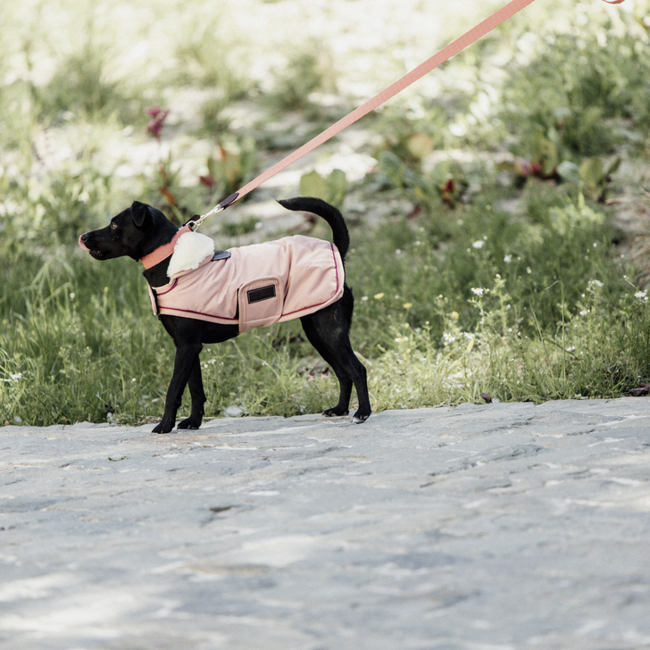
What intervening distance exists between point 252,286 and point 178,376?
0.51m

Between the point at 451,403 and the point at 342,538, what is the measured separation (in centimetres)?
193

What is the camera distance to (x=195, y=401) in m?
3.70

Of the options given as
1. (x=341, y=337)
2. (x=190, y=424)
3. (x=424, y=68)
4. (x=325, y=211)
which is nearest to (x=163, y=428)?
(x=190, y=424)

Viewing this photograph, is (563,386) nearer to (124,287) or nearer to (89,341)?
(89,341)

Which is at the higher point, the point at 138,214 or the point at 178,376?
the point at 138,214

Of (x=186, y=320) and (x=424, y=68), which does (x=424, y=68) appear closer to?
(x=424, y=68)

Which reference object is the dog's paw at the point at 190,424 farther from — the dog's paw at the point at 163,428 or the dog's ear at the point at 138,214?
the dog's ear at the point at 138,214

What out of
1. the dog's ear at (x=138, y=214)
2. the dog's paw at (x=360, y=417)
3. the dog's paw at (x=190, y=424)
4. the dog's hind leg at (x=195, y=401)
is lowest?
the dog's paw at (x=360, y=417)

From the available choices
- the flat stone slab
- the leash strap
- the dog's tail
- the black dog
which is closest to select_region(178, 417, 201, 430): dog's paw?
the black dog

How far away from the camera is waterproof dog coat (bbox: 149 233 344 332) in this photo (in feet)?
11.2

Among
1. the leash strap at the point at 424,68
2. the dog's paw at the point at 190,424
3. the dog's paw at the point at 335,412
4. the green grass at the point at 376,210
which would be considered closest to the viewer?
the leash strap at the point at 424,68

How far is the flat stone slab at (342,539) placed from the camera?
5.37ft

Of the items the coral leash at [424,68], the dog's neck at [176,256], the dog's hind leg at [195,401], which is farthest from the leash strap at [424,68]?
the dog's hind leg at [195,401]

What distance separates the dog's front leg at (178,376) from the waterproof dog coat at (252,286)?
147 mm
